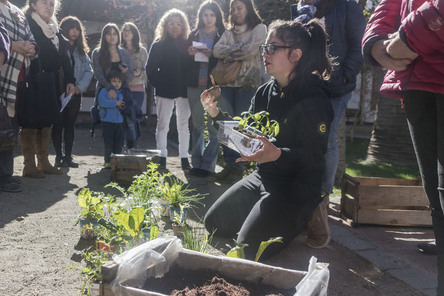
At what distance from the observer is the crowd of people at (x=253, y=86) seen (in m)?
2.21

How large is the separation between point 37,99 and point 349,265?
4.03m

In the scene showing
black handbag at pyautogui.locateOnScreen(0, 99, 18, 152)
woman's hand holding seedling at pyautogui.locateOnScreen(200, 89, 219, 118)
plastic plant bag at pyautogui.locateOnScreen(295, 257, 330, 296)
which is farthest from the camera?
black handbag at pyautogui.locateOnScreen(0, 99, 18, 152)

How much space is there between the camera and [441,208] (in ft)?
7.13

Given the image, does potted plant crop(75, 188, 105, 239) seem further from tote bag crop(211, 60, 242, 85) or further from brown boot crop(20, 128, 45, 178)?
tote bag crop(211, 60, 242, 85)

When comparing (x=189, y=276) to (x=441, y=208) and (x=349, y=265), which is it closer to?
(x=441, y=208)

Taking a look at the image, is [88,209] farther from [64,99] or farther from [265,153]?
[64,99]

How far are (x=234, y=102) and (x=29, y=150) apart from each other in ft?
8.59

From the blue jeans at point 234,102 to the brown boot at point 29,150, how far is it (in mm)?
2353

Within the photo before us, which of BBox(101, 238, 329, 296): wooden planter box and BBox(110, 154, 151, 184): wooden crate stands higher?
BBox(101, 238, 329, 296): wooden planter box

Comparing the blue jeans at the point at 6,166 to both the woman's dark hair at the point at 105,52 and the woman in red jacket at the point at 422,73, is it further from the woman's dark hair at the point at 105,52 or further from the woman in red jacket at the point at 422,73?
the woman in red jacket at the point at 422,73

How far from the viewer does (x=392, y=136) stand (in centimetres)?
852

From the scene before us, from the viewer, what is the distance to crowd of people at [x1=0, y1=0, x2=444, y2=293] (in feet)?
7.24

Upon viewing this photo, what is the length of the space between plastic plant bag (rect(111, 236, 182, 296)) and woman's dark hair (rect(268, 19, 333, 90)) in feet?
5.46

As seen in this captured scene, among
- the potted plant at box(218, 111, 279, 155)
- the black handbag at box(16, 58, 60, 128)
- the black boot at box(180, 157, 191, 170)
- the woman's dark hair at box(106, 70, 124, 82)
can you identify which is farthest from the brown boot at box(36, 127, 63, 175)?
the potted plant at box(218, 111, 279, 155)
